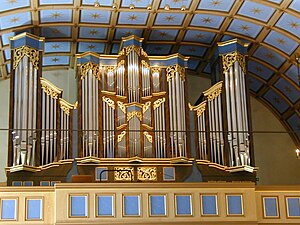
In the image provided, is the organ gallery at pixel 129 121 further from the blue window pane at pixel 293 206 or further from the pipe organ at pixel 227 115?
the blue window pane at pixel 293 206

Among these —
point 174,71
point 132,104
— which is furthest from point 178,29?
point 132,104

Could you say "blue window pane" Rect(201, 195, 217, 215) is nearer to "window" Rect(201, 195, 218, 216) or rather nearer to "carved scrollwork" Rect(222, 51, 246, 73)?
"window" Rect(201, 195, 218, 216)

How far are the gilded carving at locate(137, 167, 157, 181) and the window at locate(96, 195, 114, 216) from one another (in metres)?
1.93

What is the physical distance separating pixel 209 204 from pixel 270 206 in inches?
56.3

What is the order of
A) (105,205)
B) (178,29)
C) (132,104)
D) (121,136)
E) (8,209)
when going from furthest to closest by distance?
(178,29) → (132,104) → (121,136) → (105,205) → (8,209)

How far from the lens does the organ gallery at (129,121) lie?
55.7 feet

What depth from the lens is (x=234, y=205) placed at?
50.6ft

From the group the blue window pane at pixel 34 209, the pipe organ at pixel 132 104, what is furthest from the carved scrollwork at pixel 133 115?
the blue window pane at pixel 34 209

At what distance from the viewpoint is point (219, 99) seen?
60.2 feet

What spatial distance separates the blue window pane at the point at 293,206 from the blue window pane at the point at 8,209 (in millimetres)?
6030

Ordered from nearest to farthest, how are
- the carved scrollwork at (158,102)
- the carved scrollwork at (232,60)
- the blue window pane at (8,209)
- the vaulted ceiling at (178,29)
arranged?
the blue window pane at (8,209)
the vaulted ceiling at (178,29)
the carved scrollwork at (158,102)
the carved scrollwork at (232,60)

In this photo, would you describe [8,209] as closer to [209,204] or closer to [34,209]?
[34,209]

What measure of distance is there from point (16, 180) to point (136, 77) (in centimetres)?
406

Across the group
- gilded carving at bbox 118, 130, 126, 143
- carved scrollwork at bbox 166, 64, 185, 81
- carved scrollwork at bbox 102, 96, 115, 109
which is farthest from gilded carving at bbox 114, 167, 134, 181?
carved scrollwork at bbox 166, 64, 185, 81
